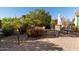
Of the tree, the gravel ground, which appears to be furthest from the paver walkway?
the tree

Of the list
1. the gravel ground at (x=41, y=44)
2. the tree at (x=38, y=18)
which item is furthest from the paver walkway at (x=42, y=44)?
the tree at (x=38, y=18)

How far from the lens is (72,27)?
536 cm

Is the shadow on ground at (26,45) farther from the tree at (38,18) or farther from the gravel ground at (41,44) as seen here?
the tree at (38,18)

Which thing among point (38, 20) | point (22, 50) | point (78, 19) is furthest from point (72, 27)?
point (22, 50)

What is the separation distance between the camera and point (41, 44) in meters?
5.36

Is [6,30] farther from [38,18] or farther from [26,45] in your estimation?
[38,18]

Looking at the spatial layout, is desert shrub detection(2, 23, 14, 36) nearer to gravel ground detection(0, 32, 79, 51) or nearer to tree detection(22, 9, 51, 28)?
gravel ground detection(0, 32, 79, 51)

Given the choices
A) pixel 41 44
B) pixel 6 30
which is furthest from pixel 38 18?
pixel 6 30

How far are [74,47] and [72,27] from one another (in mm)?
338

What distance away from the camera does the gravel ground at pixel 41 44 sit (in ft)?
17.5

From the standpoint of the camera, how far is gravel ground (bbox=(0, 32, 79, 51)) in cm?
534

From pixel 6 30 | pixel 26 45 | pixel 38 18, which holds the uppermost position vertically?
pixel 38 18
